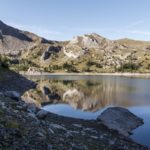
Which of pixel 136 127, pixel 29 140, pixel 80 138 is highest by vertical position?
pixel 29 140

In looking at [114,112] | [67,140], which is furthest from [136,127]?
[67,140]

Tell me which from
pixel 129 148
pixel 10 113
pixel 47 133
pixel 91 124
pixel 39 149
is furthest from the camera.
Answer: pixel 91 124

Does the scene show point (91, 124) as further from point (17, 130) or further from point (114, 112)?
point (17, 130)

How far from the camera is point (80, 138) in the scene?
31.3m

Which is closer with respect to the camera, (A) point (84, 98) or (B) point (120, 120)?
(B) point (120, 120)

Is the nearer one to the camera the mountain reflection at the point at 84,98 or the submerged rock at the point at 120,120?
the submerged rock at the point at 120,120

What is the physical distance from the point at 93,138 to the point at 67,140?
6.31m

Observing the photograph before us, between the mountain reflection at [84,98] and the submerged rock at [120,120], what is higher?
the submerged rock at [120,120]

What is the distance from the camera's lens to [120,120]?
49250mm

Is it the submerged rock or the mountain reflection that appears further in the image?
the mountain reflection

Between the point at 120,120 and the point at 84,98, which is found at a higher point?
the point at 120,120

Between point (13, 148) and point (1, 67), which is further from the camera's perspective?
point (1, 67)

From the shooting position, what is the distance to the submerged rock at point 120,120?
44844 mm

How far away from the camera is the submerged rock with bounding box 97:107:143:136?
147 ft
